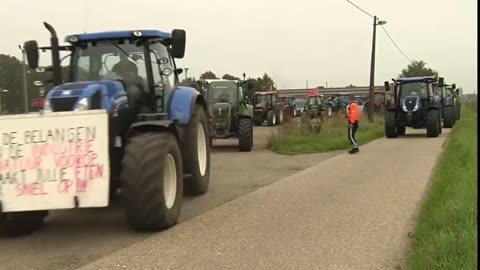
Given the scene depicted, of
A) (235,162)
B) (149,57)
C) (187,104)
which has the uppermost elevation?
(149,57)

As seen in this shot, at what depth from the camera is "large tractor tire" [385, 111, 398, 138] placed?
21.9 m

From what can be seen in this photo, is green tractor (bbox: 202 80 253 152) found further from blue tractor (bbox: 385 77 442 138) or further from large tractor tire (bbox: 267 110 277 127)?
large tractor tire (bbox: 267 110 277 127)

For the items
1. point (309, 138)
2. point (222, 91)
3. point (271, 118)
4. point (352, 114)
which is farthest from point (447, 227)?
point (271, 118)

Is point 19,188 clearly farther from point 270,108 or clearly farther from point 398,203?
point 270,108

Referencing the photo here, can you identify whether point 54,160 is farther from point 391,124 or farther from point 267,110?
point 267,110

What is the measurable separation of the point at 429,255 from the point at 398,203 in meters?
3.09

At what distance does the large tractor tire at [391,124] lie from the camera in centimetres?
2189

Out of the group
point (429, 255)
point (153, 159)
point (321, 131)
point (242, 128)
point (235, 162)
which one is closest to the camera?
point (429, 255)

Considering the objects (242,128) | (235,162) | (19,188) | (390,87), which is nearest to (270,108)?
(390,87)

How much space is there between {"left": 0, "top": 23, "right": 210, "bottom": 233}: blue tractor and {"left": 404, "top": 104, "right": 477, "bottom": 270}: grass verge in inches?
112

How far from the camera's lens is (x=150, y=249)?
5914 mm

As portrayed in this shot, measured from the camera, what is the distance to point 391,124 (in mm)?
21859

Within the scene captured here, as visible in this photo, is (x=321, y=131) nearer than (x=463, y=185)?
No

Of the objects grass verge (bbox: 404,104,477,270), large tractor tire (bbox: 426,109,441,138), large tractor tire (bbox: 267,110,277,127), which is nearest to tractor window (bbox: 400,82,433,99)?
large tractor tire (bbox: 426,109,441,138)
